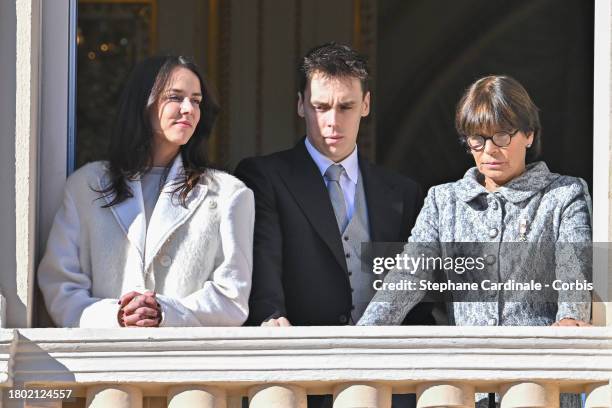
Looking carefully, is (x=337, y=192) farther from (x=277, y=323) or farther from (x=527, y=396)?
(x=527, y=396)

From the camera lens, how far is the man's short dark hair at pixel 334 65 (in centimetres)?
663

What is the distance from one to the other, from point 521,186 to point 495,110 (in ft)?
0.84

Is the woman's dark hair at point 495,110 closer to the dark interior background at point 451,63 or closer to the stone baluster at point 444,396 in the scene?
the stone baluster at point 444,396

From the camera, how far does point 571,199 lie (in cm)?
635

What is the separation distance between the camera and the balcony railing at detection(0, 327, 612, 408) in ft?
19.7

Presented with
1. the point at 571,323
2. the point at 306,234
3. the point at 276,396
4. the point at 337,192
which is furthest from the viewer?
the point at 337,192

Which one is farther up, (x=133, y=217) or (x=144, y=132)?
(x=144, y=132)

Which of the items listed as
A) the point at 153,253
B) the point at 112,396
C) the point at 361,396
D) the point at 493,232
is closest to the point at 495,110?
the point at 493,232

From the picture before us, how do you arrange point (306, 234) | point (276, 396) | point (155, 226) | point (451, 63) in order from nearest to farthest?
point (276, 396) → point (155, 226) → point (306, 234) → point (451, 63)

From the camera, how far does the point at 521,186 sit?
21.0 feet

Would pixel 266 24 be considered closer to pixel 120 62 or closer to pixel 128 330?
pixel 120 62

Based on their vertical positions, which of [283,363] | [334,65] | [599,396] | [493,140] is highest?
[334,65]

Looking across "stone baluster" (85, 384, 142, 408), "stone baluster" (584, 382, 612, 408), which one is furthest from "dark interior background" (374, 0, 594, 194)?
"stone baluster" (85, 384, 142, 408)

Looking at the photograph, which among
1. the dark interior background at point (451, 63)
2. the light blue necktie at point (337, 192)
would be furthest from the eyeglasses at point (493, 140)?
the dark interior background at point (451, 63)
